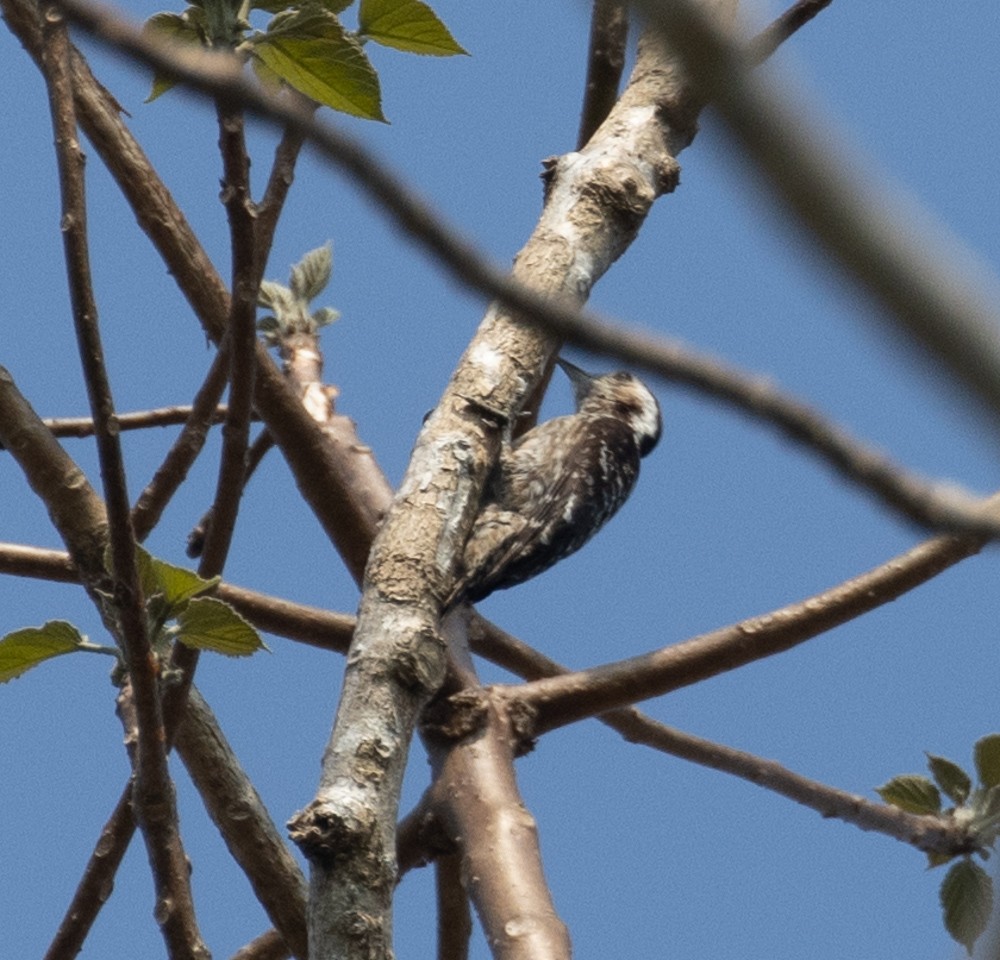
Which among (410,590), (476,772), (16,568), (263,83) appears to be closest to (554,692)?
(476,772)

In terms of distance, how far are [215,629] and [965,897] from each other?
5.74 feet

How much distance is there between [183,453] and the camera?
2.97 m

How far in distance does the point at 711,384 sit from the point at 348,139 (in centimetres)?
22

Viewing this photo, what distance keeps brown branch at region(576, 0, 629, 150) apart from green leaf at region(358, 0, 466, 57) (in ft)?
5.74

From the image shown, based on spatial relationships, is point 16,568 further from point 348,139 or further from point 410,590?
point 348,139

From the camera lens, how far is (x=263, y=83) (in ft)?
8.70

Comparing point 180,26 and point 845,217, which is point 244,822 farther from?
point 845,217

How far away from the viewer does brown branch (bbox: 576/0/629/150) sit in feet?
14.4

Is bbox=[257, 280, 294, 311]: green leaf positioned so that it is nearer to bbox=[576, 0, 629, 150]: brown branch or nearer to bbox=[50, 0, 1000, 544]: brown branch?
bbox=[576, 0, 629, 150]: brown branch

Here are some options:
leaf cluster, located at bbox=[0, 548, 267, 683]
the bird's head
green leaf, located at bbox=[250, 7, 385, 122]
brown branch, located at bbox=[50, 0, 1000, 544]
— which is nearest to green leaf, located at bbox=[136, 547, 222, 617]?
leaf cluster, located at bbox=[0, 548, 267, 683]

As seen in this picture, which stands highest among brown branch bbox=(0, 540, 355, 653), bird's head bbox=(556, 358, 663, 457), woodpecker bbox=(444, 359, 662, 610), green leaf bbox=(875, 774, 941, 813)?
bird's head bbox=(556, 358, 663, 457)

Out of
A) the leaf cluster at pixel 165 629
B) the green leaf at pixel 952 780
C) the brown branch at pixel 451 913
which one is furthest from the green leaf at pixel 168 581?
the green leaf at pixel 952 780

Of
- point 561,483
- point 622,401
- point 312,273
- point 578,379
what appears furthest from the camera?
point 578,379

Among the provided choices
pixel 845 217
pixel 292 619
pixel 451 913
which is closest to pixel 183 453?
pixel 292 619
